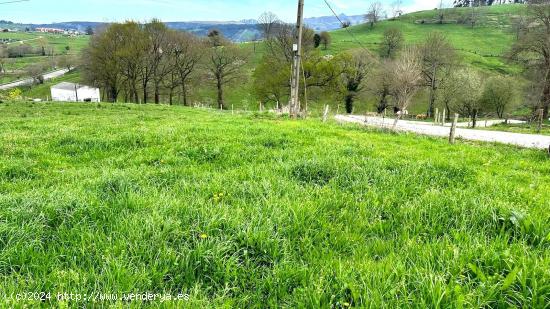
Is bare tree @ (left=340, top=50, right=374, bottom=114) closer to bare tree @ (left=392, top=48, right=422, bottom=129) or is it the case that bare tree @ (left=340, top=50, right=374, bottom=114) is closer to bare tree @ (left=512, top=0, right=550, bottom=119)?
bare tree @ (left=392, top=48, right=422, bottom=129)

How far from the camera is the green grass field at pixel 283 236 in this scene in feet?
8.11

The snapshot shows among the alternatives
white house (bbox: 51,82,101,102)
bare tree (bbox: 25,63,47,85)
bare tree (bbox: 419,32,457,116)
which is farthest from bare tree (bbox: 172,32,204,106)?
bare tree (bbox: 25,63,47,85)

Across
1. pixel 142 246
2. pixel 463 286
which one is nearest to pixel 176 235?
pixel 142 246

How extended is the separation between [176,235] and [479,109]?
60869 mm

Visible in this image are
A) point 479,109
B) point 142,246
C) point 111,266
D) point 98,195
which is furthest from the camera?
point 479,109

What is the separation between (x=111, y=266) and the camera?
267 centimetres

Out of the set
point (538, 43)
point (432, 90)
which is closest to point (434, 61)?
point (432, 90)

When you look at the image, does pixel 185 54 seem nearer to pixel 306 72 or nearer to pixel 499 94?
pixel 306 72

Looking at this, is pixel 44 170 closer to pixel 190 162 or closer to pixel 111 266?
pixel 190 162

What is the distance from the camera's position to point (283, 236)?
3.38 meters

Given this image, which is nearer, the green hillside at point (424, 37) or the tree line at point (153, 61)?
the tree line at point (153, 61)

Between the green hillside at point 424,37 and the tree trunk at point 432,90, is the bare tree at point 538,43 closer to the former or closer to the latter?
the green hillside at point 424,37

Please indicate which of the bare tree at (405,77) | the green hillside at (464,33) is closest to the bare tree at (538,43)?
the bare tree at (405,77)

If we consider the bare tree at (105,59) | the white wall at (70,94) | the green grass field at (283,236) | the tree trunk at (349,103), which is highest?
the bare tree at (105,59)
